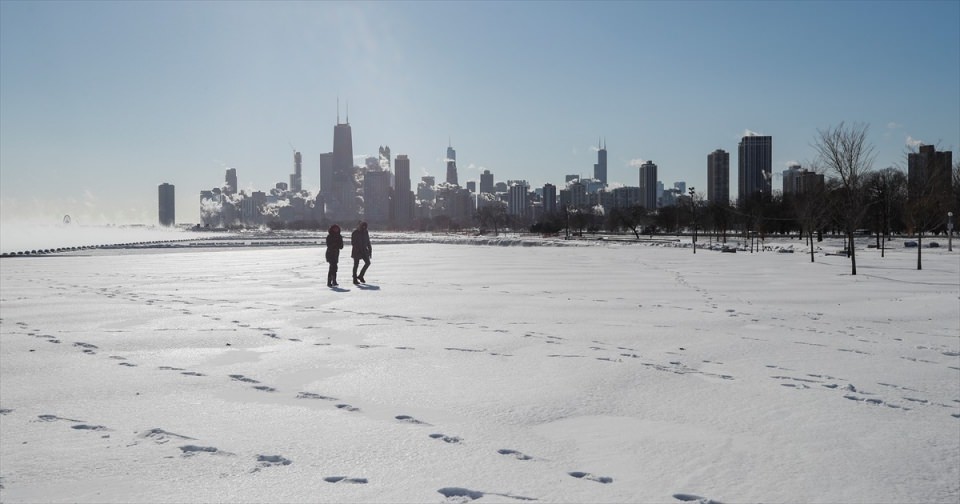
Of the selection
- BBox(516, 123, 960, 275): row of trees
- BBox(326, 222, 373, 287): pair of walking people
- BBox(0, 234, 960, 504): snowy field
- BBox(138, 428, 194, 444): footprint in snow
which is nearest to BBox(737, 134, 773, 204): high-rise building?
BBox(516, 123, 960, 275): row of trees

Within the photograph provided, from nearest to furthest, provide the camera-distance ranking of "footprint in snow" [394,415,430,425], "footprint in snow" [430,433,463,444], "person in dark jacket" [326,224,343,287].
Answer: "footprint in snow" [430,433,463,444] < "footprint in snow" [394,415,430,425] < "person in dark jacket" [326,224,343,287]

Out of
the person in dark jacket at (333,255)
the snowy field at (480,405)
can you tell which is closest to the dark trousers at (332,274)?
the person in dark jacket at (333,255)

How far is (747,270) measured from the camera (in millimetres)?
25359

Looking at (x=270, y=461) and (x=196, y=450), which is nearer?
(x=270, y=461)

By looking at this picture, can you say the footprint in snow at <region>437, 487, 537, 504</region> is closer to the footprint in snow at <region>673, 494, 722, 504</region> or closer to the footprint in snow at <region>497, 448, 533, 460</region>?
the footprint in snow at <region>497, 448, 533, 460</region>

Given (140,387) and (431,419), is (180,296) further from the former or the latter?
(431,419)

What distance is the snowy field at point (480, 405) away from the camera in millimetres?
4113

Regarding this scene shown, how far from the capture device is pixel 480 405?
5.82 m

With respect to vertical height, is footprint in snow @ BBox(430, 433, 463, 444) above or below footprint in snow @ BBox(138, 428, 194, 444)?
below

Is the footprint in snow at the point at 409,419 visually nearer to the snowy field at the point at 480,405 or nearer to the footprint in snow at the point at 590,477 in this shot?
the snowy field at the point at 480,405

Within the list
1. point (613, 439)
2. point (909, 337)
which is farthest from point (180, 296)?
point (909, 337)

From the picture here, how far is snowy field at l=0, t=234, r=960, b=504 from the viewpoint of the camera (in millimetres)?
4113

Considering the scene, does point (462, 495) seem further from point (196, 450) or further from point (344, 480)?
point (196, 450)

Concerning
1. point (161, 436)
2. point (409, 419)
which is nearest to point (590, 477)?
point (409, 419)
